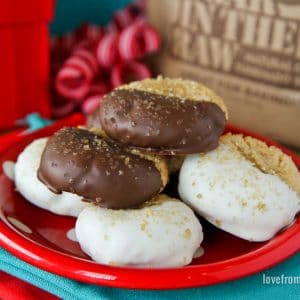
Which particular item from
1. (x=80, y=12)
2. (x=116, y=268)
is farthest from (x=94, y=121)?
(x=80, y=12)

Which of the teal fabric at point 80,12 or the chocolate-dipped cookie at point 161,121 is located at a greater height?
the chocolate-dipped cookie at point 161,121

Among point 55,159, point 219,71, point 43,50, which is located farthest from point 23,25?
point 55,159

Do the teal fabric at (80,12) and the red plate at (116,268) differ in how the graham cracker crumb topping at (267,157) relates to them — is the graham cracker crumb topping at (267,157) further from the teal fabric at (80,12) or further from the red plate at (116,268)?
the teal fabric at (80,12)

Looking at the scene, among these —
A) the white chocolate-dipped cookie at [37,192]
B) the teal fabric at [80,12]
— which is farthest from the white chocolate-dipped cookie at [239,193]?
the teal fabric at [80,12]

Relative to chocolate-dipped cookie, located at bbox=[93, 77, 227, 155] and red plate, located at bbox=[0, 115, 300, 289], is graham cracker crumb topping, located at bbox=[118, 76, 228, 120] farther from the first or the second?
red plate, located at bbox=[0, 115, 300, 289]

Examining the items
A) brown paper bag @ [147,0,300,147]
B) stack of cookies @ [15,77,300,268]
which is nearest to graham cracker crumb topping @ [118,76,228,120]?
stack of cookies @ [15,77,300,268]

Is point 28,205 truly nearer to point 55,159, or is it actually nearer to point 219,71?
point 55,159

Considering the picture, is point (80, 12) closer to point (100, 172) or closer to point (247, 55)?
point (247, 55)
